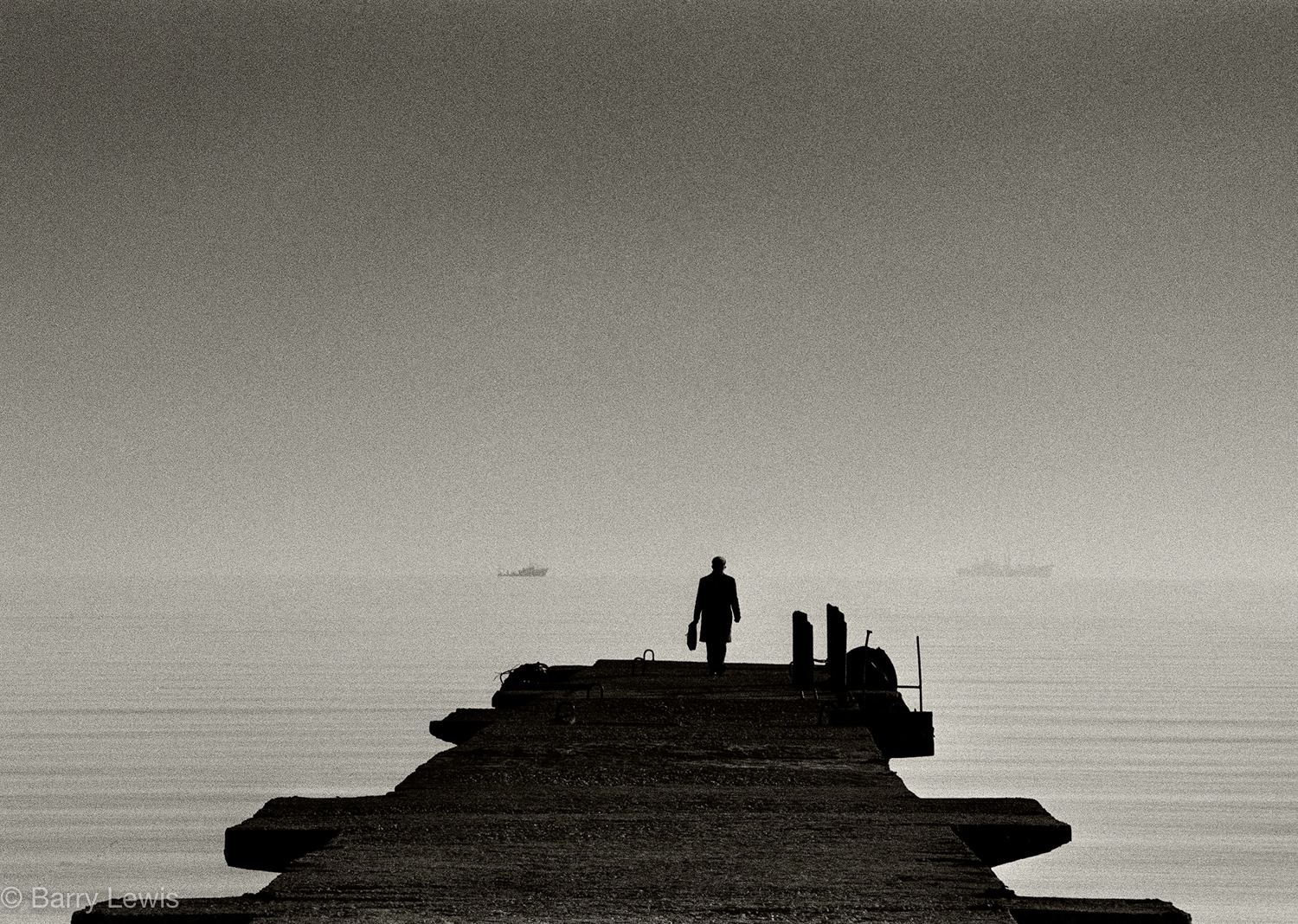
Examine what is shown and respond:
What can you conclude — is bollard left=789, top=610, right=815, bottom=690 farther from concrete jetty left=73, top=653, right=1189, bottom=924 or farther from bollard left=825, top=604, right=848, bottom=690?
concrete jetty left=73, top=653, right=1189, bottom=924

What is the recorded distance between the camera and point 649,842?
737 cm

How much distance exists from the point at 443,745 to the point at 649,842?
24.9 meters

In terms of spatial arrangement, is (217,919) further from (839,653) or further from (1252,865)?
(1252,865)

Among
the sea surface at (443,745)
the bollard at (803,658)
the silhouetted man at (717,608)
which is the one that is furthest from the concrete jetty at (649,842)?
the sea surface at (443,745)

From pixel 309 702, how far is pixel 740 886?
36256 millimetres

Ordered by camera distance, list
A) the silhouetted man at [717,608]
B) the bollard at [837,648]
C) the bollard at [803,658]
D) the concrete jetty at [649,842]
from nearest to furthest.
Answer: the concrete jetty at [649,842] → the bollard at [837,648] → the bollard at [803,658] → the silhouetted man at [717,608]

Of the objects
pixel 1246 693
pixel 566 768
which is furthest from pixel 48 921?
pixel 1246 693

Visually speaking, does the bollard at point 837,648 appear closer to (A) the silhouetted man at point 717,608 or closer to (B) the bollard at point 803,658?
(B) the bollard at point 803,658

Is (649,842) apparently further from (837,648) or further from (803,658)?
(837,648)

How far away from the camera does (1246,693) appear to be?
146 ft

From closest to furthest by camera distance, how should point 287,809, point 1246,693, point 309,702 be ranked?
point 287,809
point 309,702
point 1246,693

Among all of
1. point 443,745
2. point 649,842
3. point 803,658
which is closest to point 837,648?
point 803,658

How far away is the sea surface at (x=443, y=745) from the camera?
17.6 metres

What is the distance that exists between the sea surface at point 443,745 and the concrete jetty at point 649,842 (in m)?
7.35
